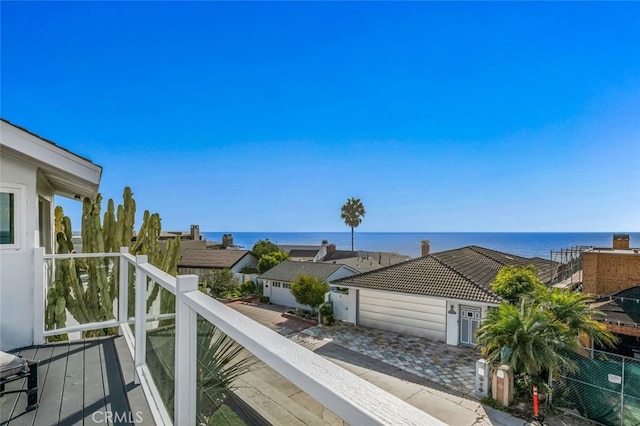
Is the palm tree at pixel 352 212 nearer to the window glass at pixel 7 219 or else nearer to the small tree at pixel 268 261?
the small tree at pixel 268 261

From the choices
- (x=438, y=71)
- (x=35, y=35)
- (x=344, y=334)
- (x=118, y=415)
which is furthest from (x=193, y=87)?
(x=118, y=415)

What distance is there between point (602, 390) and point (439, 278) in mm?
8720

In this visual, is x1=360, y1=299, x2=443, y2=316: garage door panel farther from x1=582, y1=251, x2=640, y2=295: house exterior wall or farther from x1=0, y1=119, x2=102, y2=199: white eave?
x1=0, y1=119, x2=102, y2=199: white eave

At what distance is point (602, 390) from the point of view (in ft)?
27.9

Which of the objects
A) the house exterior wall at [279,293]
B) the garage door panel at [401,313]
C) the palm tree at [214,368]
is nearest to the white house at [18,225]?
the palm tree at [214,368]

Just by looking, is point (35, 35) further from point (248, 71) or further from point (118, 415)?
point (118, 415)

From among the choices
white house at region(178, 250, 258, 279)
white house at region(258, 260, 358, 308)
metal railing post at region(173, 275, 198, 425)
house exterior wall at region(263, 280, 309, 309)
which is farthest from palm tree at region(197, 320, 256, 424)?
white house at region(178, 250, 258, 279)

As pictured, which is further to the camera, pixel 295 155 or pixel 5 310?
pixel 295 155

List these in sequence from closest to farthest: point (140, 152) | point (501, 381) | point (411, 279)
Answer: point (501, 381) < point (411, 279) < point (140, 152)

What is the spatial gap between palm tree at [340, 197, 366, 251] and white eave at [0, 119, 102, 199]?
45120 mm

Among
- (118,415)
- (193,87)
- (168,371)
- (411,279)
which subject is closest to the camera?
(168,371)

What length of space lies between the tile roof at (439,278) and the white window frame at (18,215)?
15.0 metres

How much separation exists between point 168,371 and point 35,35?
40.0ft

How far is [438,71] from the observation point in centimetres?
1734
